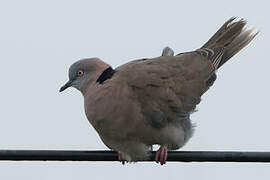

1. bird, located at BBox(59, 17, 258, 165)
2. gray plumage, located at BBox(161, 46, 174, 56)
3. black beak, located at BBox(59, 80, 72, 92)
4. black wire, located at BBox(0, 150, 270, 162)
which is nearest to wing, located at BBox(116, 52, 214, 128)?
bird, located at BBox(59, 17, 258, 165)

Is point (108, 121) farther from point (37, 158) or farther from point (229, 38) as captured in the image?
point (229, 38)

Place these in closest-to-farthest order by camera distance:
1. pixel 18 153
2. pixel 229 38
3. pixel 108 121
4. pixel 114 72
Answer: pixel 18 153 < pixel 108 121 < pixel 114 72 < pixel 229 38

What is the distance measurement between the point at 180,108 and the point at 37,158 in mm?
2211

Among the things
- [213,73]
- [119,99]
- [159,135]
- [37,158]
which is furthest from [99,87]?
[37,158]

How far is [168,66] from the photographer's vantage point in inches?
233

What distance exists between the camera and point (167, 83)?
18.6 ft

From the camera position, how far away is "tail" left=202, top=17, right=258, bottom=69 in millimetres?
6547

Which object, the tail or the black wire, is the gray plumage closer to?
the tail

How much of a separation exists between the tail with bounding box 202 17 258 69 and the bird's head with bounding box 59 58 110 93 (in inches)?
53.5

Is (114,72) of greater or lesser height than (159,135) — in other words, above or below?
above

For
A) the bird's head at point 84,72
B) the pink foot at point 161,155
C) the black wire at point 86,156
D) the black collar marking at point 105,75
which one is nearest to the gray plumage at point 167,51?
the bird's head at point 84,72

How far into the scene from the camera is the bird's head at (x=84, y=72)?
18.4ft

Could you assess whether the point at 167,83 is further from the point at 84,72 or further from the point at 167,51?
the point at 167,51

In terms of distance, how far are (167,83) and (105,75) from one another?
0.56 metres
